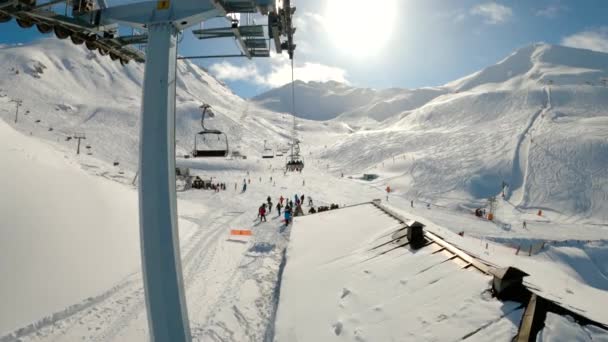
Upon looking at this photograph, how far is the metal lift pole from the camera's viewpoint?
136 inches

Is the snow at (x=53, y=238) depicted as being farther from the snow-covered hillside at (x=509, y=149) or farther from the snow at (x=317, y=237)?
the snow-covered hillside at (x=509, y=149)

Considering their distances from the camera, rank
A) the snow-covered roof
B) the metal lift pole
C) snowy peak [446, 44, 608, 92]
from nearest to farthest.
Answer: the metal lift pole
the snow-covered roof
snowy peak [446, 44, 608, 92]

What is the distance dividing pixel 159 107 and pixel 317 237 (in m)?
8.30

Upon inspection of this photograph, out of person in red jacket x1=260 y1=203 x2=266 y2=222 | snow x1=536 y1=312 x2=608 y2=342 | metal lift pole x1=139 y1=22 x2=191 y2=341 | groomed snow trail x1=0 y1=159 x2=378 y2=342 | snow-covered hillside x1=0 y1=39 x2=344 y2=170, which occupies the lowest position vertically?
groomed snow trail x1=0 y1=159 x2=378 y2=342

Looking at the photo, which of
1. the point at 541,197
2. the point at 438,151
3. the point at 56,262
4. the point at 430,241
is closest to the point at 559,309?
the point at 430,241

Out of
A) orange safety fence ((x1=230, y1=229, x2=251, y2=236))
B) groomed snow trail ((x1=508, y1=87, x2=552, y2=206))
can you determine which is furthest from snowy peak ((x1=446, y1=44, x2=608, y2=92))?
orange safety fence ((x1=230, y1=229, x2=251, y2=236))

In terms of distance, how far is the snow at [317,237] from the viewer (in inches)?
228

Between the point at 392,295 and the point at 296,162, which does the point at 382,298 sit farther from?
the point at 296,162

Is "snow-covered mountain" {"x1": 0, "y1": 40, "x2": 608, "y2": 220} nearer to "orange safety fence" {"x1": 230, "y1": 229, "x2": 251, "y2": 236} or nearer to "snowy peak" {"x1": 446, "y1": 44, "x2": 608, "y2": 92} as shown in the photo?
"snowy peak" {"x1": 446, "y1": 44, "x2": 608, "y2": 92}

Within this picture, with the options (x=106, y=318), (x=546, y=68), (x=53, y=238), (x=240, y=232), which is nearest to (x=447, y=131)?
(x=240, y=232)

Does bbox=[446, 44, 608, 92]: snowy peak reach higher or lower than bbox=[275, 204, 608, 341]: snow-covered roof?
higher

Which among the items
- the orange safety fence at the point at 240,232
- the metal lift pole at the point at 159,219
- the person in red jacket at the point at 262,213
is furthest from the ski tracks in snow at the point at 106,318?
the person in red jacket at the point at 262,213

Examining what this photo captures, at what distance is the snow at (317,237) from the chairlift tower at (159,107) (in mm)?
3024

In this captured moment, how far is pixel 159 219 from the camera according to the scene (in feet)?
11.3
